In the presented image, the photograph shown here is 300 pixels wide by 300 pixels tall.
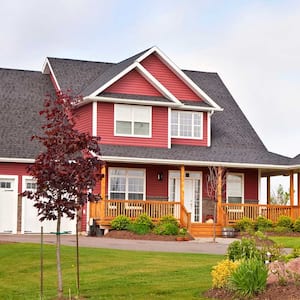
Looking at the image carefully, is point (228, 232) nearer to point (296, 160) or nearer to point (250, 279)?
point (296, 160)

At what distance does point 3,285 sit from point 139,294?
3331mm

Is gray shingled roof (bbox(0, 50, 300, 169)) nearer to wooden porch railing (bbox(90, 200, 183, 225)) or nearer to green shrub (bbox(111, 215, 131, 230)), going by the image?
wooden porch railing (bbox(90, 200, 183, 225))

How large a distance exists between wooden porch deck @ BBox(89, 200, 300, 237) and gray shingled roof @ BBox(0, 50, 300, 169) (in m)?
1.98

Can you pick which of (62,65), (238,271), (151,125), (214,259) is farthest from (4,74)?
(238,271)

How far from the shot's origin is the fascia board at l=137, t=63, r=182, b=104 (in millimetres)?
34438

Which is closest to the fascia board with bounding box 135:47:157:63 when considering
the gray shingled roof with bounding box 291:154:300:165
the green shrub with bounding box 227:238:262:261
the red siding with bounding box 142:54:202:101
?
the red siding with bounding box 142:54:202:101

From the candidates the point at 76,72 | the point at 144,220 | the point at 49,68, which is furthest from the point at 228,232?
the point at 49,68

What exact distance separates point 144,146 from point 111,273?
17087mm

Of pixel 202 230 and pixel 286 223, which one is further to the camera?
pixel 286 223

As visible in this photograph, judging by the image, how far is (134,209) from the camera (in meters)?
33.3

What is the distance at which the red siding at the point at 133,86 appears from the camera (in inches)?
1356

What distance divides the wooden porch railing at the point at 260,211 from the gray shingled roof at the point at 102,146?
199 cm

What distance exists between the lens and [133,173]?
3434 centimetres

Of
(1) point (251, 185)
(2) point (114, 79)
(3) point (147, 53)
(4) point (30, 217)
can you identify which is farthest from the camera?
(1) point (251, 185)
